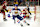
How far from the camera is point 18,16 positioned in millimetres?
639

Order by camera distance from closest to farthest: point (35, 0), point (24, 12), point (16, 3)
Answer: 1. point (16, 3)
2. point (24, 12)
3. point (35, 0)

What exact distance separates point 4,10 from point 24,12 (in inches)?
8.9

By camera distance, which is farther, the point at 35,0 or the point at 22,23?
the point at 35,0

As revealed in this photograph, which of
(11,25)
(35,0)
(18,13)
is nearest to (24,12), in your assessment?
(18,13)

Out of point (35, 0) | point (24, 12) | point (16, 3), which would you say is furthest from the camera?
point (35, 0)

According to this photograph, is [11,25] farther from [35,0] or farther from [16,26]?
[35,0]

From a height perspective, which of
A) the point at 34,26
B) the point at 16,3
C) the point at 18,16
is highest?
the point at 16,3

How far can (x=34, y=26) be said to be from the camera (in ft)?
2.17

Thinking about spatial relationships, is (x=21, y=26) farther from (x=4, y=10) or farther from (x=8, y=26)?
(x=4, y=10)

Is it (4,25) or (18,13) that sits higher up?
(18,13)

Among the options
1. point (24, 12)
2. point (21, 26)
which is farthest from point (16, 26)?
point (24, 12)

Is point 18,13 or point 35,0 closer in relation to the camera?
point 18,13

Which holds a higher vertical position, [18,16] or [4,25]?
[18,16]

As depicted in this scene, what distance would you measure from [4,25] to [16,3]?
284 mm
